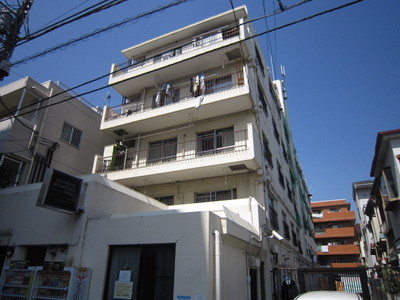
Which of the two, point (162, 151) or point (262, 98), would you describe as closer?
point (162, 151)

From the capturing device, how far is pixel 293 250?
18.7 m

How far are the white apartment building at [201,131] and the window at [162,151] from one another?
0.20ft

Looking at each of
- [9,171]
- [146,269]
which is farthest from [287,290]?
[9,171]

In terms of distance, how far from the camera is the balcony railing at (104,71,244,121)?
15164 millimetres

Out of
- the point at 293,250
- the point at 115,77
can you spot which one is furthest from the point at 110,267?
the point at 293,250

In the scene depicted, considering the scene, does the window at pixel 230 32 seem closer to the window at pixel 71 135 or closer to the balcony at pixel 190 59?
the balcony at pixel 190 59

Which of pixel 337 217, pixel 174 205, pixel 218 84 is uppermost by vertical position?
pixel 218 84

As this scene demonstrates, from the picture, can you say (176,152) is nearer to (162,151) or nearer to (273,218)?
(162,151)

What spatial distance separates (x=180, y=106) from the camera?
1448 centimetres

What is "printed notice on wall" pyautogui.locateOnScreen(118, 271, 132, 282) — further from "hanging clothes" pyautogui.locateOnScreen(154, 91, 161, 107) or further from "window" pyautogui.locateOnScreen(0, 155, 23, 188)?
"hanging clothes" pyautogui.locateOnScreen(154, 91, 161, 107)

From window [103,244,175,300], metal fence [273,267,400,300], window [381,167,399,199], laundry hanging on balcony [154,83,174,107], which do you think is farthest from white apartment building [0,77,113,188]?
window [381,167,399,199]

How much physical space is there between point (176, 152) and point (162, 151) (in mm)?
1049

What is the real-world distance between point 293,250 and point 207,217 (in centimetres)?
1438

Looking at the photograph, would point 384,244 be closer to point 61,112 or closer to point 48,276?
point 48,276
